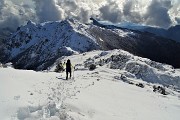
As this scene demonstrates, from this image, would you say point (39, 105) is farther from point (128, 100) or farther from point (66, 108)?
point (128, 100)

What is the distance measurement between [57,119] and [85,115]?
3.94 meters

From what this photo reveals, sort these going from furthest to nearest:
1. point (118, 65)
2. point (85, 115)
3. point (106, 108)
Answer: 1. point (118, 65)
2. point (106, 108)
3. point (85, 115)

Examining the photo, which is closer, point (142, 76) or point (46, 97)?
point (46, 97)

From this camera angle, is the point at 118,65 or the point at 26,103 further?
the point at 118,65

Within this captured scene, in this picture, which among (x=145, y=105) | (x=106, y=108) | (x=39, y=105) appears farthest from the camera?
(x=145, y=105)

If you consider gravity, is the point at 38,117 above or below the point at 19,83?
below

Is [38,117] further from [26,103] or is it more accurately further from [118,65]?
[118,65]

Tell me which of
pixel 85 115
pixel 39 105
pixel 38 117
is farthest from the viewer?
pixel 85 115

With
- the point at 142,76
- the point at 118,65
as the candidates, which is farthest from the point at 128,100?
the point at 118,65

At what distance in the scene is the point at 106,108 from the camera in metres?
32.0

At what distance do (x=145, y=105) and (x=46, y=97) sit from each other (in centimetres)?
1399

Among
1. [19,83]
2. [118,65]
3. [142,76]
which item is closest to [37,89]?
[19,83]

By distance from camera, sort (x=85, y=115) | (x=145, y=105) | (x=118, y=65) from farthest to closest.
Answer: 1. (x=118, y=65)
2. (x=145, y=105)
3. (x=85, y=115)

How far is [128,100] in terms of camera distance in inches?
1581
